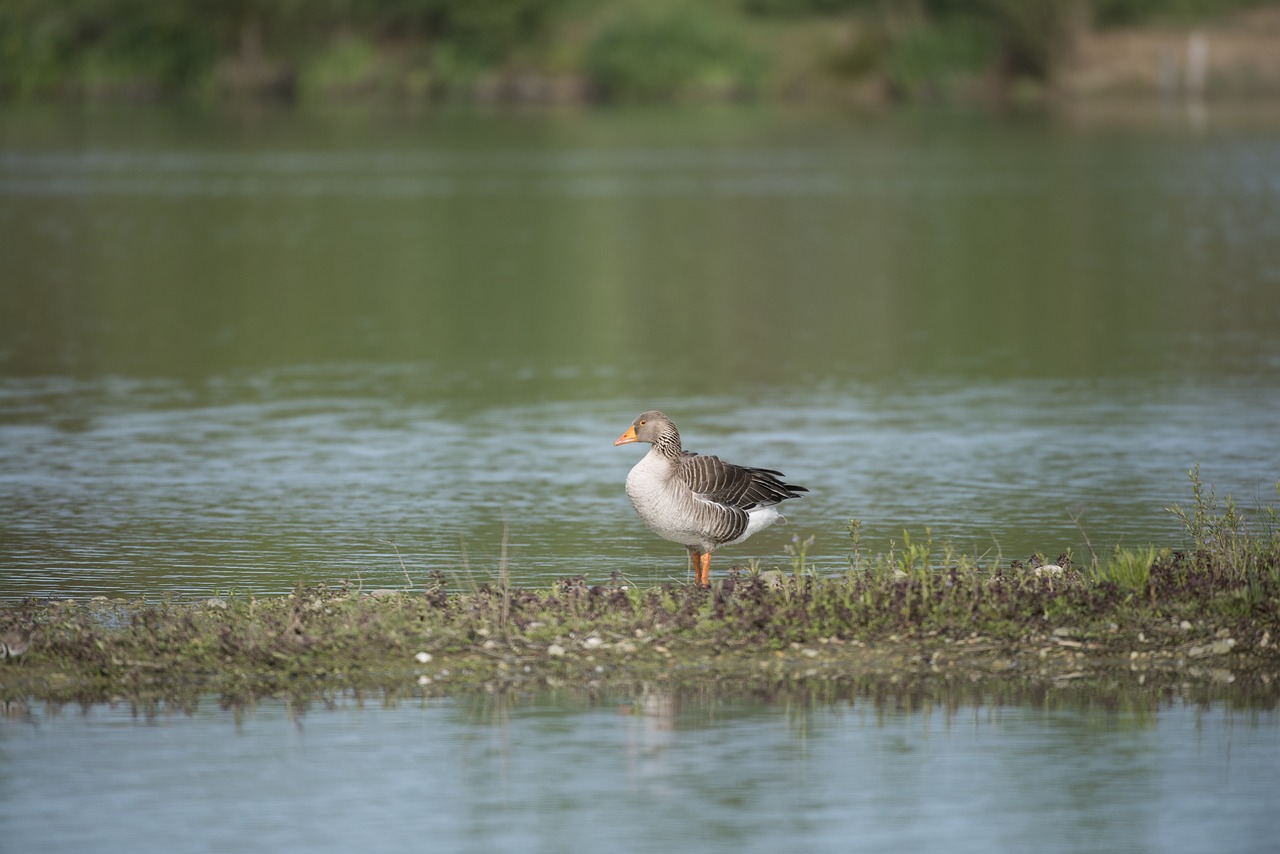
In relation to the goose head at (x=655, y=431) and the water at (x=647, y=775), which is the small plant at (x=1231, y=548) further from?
the goose head at (x=655, y=431)

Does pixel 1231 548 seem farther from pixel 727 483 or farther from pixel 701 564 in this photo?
pixel 701 564

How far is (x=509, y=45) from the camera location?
9962 centimetres

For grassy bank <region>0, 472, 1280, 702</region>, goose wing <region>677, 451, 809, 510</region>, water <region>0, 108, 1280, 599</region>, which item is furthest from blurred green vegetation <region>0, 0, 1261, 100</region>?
grassy bank <region>0, 472, 1280, 702</region>

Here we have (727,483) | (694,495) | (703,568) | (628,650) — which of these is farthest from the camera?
(703,568)

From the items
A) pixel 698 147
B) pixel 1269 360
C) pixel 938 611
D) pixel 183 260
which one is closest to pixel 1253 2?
pixel 698 147

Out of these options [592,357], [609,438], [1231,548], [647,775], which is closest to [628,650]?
[647,775]

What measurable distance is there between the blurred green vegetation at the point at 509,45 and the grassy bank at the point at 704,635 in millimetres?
83214

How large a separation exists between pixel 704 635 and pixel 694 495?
3.65 ft

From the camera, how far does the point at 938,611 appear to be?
1116cm

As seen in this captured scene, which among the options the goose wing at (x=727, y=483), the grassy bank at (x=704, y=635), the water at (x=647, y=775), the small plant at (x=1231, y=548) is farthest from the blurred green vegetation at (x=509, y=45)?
the water at (x=647, y=775)

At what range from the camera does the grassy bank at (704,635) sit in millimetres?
10656

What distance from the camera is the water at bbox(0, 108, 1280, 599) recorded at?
50.1 feet

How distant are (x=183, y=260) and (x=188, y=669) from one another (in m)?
28.1

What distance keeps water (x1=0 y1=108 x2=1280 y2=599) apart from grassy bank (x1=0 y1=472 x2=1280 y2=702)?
127 cm
